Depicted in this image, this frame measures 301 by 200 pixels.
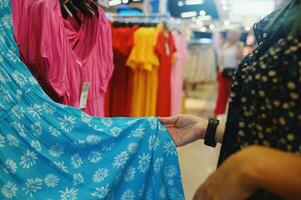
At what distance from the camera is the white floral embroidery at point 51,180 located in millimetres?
1119

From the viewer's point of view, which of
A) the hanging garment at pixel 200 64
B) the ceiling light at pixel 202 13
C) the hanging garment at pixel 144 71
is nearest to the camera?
the hanging garment at pixel 144 71

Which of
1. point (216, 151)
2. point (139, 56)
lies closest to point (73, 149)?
point (139, 56)

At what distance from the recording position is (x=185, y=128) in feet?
4.38

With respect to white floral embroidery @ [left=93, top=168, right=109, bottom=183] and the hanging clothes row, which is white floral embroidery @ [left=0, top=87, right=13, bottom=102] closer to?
white floral embroidery @ [left=93, top=168, right=109, bottom=183]

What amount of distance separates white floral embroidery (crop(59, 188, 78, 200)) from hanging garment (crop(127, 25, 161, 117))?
176cm

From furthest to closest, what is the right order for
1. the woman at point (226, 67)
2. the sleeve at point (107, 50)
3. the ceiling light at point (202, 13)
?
the ceiling light at point (202, 13), the woman at point (226, 67), the sleeve at point (107, 50)

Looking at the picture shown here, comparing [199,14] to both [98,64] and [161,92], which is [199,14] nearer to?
[161,92]

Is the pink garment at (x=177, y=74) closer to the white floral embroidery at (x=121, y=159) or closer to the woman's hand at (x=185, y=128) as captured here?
the woman's hand at (x=185, y=128)

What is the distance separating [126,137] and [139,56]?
164 centimetres

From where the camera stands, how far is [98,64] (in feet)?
5.86

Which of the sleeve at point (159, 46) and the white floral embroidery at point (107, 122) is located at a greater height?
the sleeve at point (159, 46)

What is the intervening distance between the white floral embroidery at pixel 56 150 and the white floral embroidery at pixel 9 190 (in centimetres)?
15

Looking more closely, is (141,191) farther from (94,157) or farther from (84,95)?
(84,95)

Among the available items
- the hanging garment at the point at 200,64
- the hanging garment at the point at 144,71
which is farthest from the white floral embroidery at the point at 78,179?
the hanging garment at the point at 200,64
